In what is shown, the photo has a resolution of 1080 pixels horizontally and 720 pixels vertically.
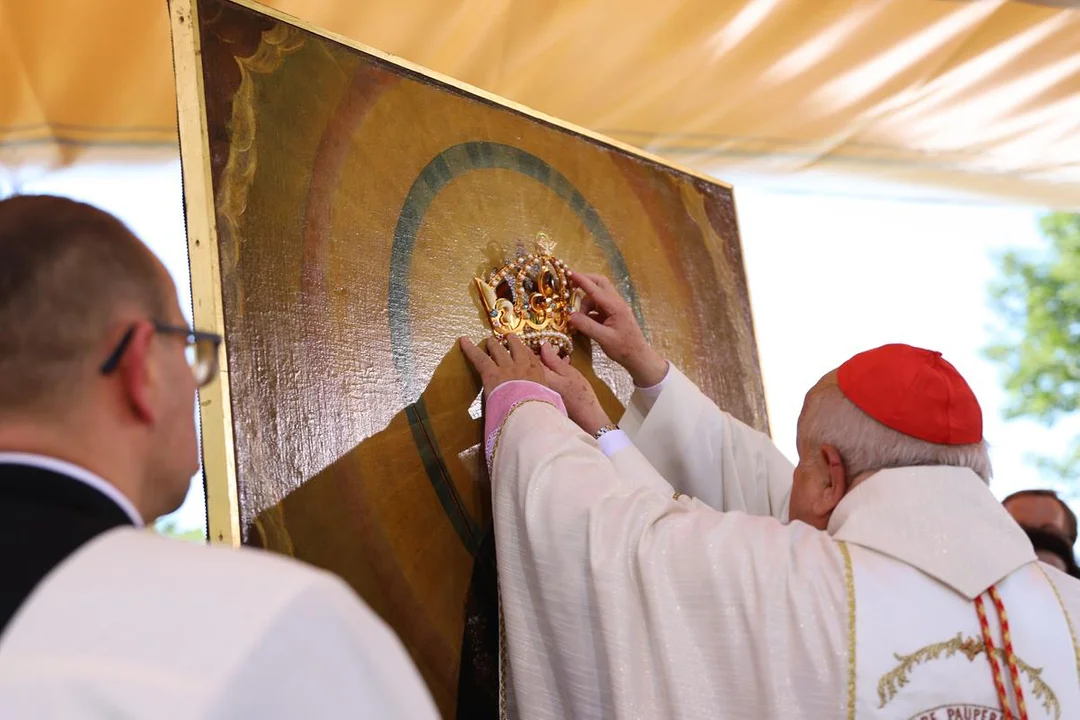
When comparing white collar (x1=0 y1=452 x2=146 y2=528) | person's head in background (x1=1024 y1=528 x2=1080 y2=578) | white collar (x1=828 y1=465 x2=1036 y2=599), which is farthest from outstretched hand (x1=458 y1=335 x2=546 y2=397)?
person's head in background (x1=1024 y1=528 x2=1080 y2=578)

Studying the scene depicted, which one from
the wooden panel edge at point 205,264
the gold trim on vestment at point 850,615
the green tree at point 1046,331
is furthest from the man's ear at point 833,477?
the green tree at point 1046,331

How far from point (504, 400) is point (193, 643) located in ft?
4.16

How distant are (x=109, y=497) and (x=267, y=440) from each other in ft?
2.20

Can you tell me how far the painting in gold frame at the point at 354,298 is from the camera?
1716 mm

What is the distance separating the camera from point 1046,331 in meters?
10.4

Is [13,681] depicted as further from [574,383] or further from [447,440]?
[574,383]

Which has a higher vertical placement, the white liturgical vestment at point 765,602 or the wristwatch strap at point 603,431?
the wristwatch strap at point 603,431

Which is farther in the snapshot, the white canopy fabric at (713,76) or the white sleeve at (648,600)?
the white canopy fabric at (713,76)

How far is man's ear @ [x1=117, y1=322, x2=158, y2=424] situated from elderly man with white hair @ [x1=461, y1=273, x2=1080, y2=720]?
94cm

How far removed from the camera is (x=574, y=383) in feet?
7.52

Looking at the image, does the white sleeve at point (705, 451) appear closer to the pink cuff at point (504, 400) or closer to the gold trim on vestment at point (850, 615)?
the pink cuff at point (504, 400)

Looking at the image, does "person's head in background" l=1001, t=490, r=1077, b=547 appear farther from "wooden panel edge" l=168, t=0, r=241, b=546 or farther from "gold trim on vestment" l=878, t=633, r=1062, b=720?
"wooden panel edge" l=168, t=0, r=241, b=546

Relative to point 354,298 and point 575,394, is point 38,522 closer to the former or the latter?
point 354,298

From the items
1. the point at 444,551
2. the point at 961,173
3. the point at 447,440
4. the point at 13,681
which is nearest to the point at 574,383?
the point at 447,440
